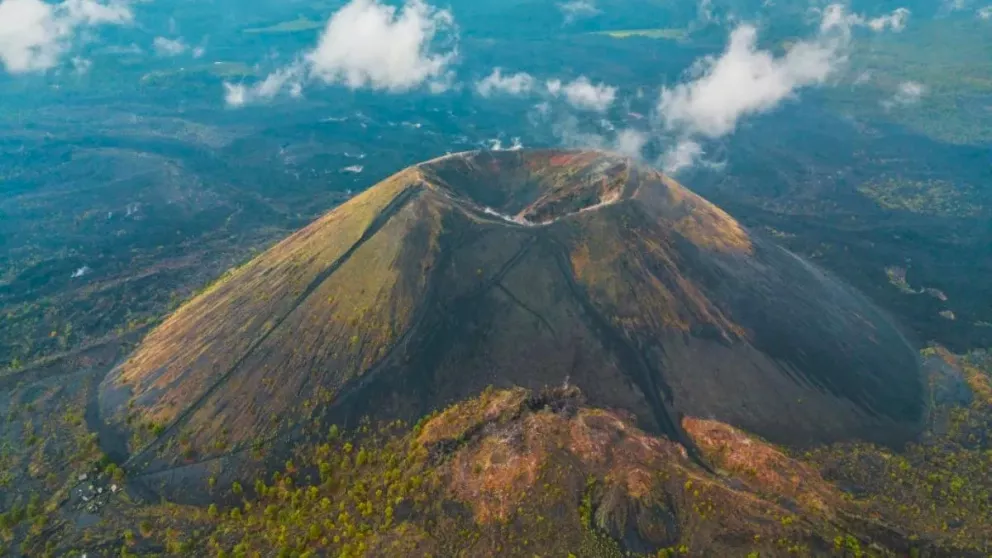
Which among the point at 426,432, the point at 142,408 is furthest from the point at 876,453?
the point at 142,408

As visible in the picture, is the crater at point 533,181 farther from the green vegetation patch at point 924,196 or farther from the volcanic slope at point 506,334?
the green vegetation patch at point 924,196

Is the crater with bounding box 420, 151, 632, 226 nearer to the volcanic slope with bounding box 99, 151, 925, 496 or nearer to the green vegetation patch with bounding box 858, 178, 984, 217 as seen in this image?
the volcanic slope with bounding box 99, 151, 925, 496

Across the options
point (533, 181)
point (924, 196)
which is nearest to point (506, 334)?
point (533, 181)

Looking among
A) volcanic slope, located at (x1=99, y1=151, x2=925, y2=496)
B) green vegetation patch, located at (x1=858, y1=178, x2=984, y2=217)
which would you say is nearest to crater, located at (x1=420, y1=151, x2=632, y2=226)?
volcanic slope, located at (x1=99, y1=151, x2=925, y2=496)

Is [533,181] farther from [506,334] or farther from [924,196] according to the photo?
[924,196]

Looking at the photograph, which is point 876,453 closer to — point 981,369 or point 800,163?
point 981,369

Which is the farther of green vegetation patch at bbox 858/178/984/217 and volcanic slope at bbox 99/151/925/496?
green vegetation patch at bbox 858/178/984/217

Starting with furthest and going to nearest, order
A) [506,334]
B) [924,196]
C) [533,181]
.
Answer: [924,196], [533,181], [506,334]

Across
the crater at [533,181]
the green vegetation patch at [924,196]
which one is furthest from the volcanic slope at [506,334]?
the green vegetation patch at [924,196]
